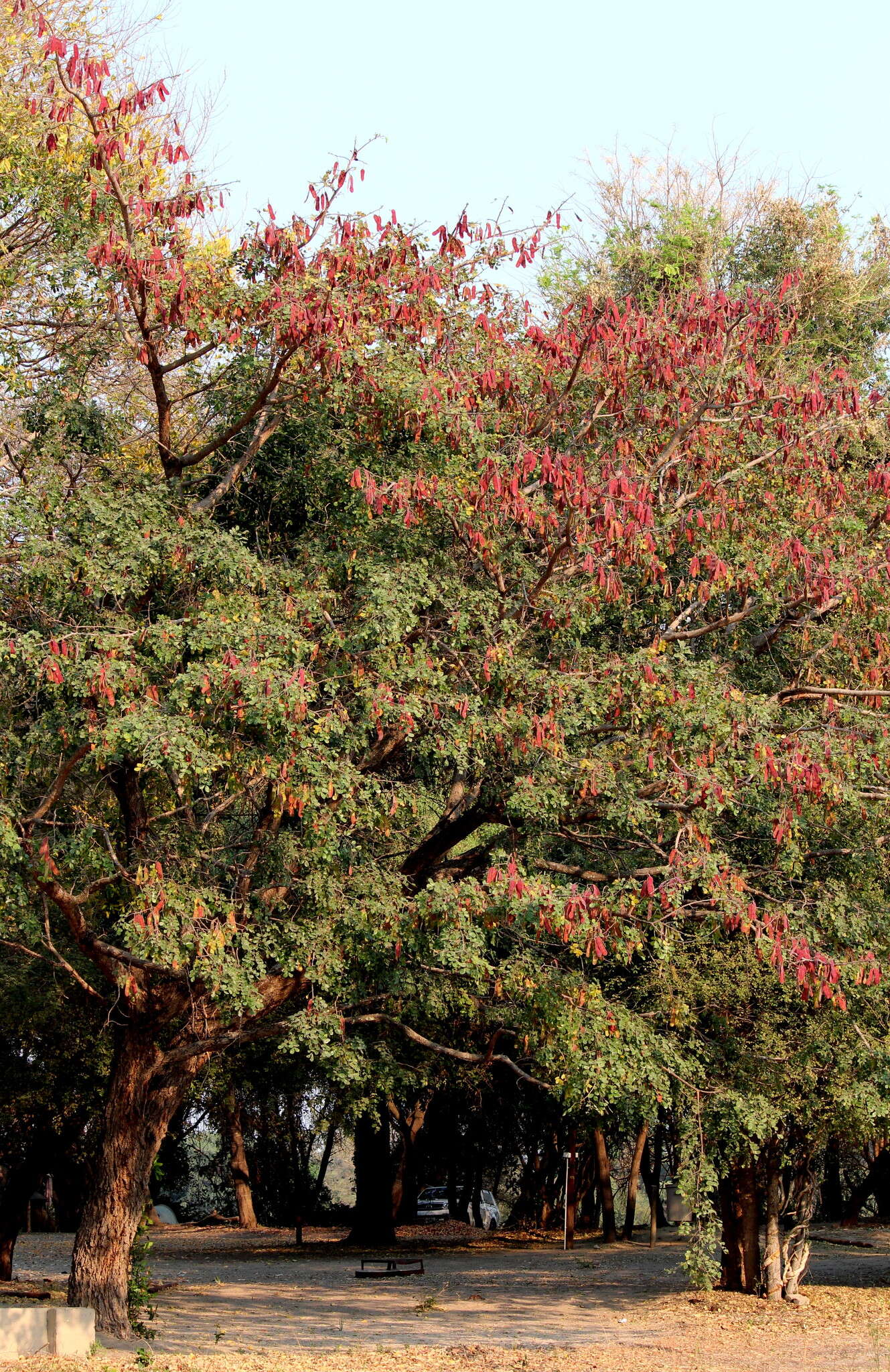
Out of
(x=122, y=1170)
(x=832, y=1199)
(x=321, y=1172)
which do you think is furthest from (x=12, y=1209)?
(x=832, y=1199)

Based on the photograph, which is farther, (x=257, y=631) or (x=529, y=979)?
(x=529, y=979)

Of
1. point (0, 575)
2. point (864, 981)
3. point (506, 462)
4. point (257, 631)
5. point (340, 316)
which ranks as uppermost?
point (340, 316)

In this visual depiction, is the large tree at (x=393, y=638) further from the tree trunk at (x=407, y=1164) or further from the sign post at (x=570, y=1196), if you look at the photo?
the tree trunk at (x=407, y=1164)

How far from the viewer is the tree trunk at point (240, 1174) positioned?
30.9 m

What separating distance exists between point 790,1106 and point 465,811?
4.56 metres

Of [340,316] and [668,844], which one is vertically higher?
[340,316]

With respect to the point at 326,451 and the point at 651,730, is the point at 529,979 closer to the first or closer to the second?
the point at 651,730

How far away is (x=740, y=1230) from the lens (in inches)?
650

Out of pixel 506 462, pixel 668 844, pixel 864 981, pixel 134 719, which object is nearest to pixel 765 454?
pixel 506 462

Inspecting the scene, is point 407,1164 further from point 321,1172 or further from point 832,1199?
point 832,1199

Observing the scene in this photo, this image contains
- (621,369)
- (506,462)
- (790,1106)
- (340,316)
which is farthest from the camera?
(790,1106)

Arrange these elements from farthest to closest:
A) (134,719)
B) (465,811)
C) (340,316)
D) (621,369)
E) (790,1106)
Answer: (790,1106) → (465,811) → (621,369) → (340,316) → (134,719)

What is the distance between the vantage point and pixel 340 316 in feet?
32.0

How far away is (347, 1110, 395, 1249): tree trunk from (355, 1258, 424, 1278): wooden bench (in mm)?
2679
